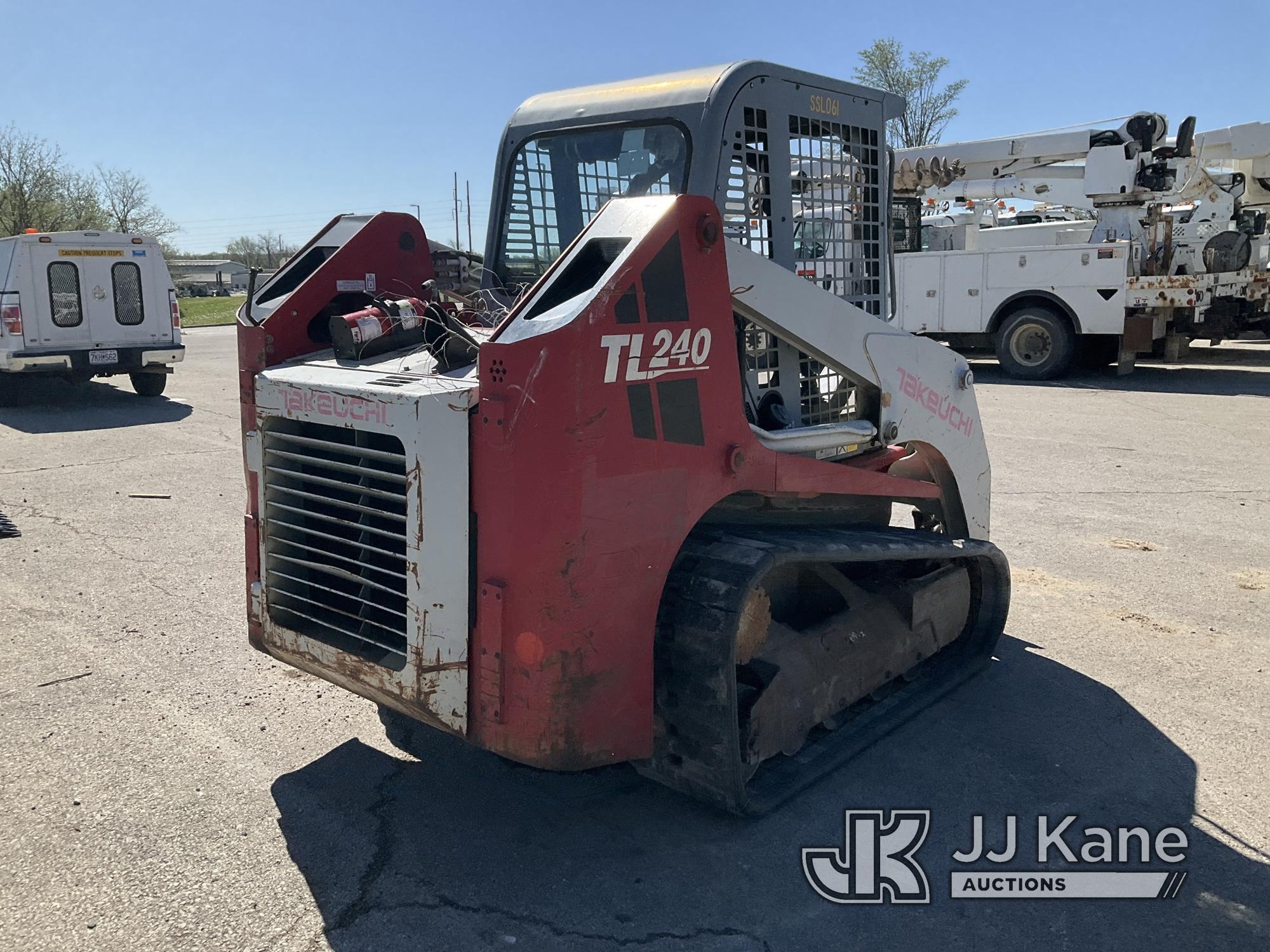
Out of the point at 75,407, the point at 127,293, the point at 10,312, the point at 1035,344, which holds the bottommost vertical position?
→ the point at 75,407

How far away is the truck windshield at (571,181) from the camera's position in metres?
3.73

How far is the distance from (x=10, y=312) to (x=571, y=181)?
11446 mm

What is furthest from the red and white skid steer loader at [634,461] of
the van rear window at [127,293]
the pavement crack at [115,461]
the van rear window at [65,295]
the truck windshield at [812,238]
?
the van rear window at [127,293]

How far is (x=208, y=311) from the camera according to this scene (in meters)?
38.7

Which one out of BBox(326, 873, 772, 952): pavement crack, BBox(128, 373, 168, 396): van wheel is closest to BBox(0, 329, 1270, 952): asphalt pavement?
BBox(326, 873, 772, 952): pavement crack

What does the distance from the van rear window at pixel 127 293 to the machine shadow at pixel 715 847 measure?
11.8 metres

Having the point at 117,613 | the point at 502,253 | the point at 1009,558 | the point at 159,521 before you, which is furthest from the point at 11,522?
the point at 1009,558

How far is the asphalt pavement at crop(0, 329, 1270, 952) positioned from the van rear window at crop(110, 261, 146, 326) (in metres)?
8.24

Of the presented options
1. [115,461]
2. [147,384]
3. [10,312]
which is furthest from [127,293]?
[115,461]

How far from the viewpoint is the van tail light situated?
12.8 metres

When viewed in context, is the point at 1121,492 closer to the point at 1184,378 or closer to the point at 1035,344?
the point at 1035,344

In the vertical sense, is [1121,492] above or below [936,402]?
below

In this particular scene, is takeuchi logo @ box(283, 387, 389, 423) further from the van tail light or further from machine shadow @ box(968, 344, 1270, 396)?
machine shadow @ box(968, 344, 1270, 396)

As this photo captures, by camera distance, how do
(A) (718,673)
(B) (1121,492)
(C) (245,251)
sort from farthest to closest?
1. (C) (245,251)
2. (B) (1121,492)
3. (A) (718,673)
